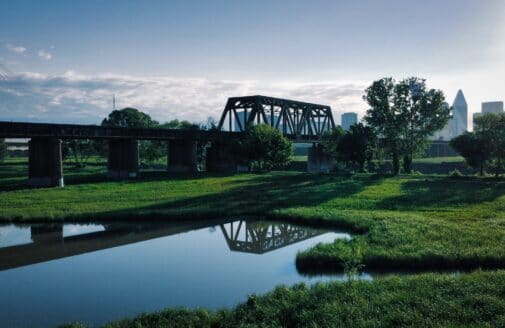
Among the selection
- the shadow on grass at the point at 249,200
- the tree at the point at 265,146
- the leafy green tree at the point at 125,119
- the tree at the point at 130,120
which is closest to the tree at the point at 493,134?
the shadow on grass at the point at 249,200

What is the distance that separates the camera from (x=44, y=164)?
163 ft

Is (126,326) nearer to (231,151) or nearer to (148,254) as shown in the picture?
(148,254)

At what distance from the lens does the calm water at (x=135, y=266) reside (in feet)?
49.1

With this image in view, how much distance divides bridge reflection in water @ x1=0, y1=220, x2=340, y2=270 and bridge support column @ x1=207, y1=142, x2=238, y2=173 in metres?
45.4

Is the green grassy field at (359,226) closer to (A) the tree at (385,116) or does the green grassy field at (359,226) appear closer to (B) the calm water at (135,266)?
(B) the calm water at (135,266)

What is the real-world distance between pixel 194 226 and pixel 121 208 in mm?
8380

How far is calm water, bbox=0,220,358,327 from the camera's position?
15.0 m

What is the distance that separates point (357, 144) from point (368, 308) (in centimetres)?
5388

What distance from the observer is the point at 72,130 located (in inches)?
2114

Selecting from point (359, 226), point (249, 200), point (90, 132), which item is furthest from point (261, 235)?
point (90, 132)

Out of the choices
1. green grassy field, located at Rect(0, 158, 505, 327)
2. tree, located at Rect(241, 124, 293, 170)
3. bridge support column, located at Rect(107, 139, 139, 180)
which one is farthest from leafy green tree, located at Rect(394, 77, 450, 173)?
bridge support column, located at Rect(107, 139, 139, 180)

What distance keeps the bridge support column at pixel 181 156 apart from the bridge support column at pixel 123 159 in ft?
32.6

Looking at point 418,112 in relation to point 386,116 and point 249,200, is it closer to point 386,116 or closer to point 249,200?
point 386,116

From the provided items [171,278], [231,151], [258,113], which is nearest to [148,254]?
[171,278]
